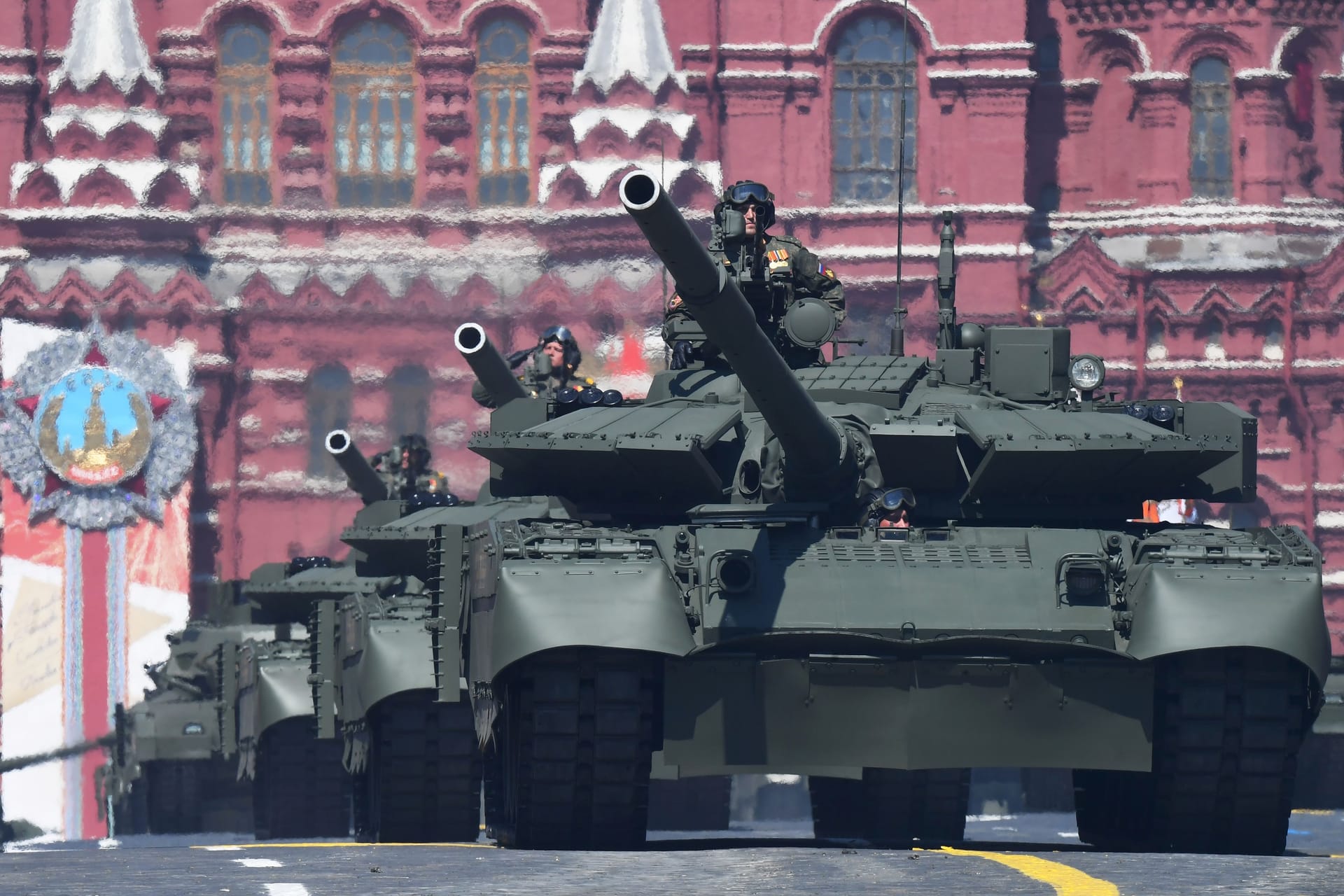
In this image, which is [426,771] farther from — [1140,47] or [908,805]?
[1140,47]

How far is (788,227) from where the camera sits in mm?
55844

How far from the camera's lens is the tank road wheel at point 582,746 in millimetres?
16906

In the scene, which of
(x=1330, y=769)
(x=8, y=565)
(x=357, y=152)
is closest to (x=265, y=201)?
(x=357, y=152)

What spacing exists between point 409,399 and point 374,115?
572 centimetres

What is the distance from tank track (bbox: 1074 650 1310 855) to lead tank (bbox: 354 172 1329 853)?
16 mm

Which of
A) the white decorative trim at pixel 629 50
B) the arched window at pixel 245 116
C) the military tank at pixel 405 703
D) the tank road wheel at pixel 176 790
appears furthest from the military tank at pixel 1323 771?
the arched window at pixel 245 116

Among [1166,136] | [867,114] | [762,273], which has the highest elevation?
[867,114]

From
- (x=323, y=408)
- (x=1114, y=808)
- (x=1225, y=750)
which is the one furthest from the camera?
(x=323, y=408)

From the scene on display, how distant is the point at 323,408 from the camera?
5556 cm

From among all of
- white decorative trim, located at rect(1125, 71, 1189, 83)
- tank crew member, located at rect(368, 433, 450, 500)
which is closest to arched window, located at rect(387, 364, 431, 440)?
white decorative trim, located at rect(1125, 71, 1189, 83)

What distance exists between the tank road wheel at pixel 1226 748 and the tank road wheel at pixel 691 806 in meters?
13.7

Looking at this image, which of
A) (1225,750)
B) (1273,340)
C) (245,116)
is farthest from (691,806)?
(245,116)

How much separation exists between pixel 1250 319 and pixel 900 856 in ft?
133

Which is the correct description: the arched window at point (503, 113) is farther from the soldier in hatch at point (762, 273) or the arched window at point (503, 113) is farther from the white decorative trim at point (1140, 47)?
the soldier in hatch at point (762, 273)
